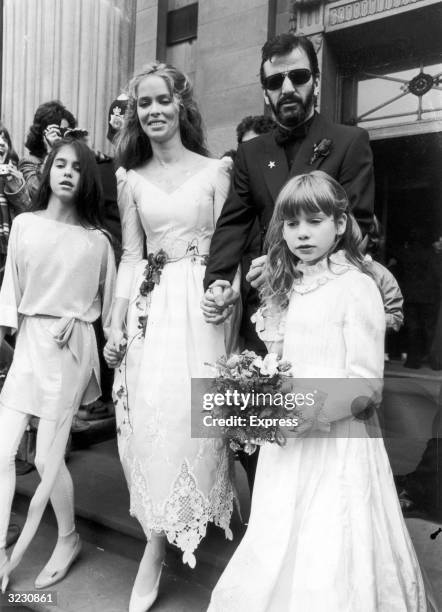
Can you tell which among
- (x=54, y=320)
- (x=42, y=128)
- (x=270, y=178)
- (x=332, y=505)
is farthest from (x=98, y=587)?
A: (x=42, y=128)

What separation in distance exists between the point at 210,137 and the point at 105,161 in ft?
4.74

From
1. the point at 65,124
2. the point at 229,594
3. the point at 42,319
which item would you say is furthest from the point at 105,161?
the point at 229,594

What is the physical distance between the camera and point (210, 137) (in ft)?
14.8

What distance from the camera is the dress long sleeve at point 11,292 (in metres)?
2.58

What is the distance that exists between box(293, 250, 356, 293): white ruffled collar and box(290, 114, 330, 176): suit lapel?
372mm

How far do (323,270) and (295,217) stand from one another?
0.21 metres

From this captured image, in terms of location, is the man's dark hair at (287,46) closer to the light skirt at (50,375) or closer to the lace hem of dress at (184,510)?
the light skirt at (50,375)

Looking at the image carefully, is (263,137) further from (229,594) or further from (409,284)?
(409,284)

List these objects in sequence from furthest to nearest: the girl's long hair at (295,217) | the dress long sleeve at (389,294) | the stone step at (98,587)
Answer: the stone step at (98,587), the dress long sleeve at (389,294), the girl's long hair at (295,217)

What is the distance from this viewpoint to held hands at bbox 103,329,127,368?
8.05ft

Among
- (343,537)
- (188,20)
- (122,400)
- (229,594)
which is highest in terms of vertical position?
(188,20)

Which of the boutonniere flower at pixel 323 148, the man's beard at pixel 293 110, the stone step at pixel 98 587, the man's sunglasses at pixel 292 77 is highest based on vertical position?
the man's sunglasses at pixel 292 77

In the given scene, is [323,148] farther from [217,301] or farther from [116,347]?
[116,347]

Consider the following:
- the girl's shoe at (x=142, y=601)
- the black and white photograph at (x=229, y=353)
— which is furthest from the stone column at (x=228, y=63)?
the girl's shoe at (x=142, y=601)
